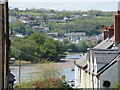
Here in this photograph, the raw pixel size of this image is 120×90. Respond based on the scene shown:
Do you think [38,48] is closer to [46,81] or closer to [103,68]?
[46,81]

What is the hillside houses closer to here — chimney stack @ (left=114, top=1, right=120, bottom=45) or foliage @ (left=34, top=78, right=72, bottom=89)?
foliage @ (left=34, top=78, right=72, bottom=89)

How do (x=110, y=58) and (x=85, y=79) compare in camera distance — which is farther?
(x=85, y=79)

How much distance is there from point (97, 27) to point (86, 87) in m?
157

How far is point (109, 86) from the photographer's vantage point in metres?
29.6

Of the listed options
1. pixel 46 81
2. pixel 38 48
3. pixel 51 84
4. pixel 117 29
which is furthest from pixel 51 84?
pixel 38 48

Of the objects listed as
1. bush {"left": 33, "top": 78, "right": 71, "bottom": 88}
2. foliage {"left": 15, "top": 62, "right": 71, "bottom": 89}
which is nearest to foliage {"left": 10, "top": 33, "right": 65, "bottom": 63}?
foliage {"left": 15, "top": 62, "right": 71, "bottom": 89}

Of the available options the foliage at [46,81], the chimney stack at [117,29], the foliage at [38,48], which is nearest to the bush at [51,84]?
the foliage at [46,81]

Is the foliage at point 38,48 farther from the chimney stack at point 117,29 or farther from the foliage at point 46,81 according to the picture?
the chimney stack at point 117,29

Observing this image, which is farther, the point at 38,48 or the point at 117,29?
the point at 38,48

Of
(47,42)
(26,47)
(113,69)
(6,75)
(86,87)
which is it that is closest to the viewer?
(6,75)

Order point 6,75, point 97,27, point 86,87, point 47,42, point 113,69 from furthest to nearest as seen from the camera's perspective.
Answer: point 97,27
point 47,42
point 86,87
point 113,69
point 6,75

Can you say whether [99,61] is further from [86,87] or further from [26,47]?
[26,47]

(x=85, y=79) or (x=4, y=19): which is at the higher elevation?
(x=4, y=19)

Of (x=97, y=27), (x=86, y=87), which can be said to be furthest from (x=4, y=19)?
(x=97, y=27)
